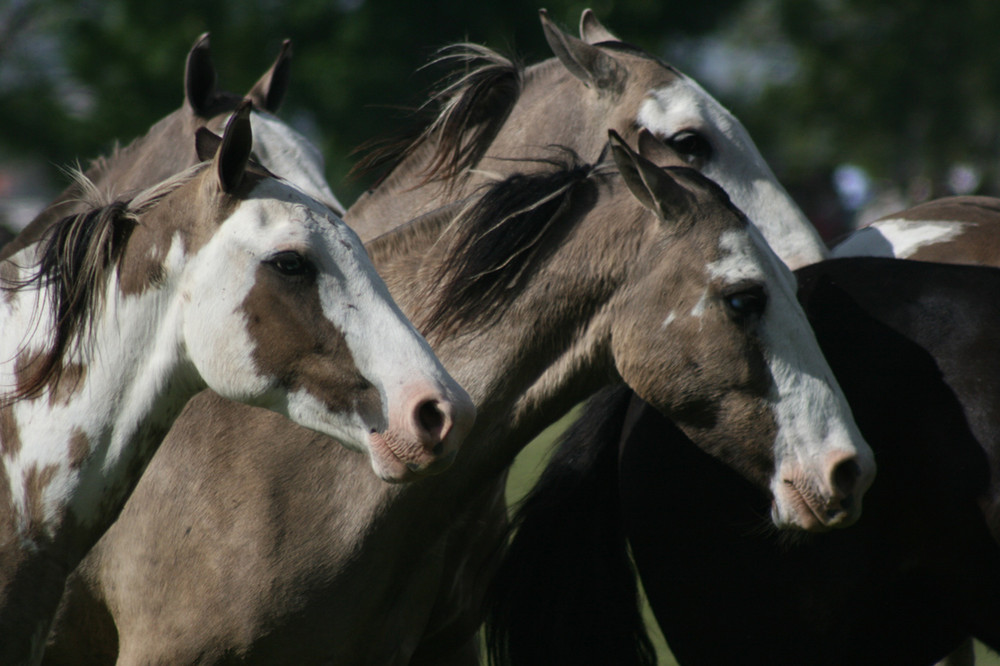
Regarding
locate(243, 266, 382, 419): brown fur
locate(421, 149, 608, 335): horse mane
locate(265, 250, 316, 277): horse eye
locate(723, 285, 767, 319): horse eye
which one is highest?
locate(265, 250, 316, 277): horse eye

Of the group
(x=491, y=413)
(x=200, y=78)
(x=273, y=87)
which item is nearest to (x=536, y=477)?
(x=491, y=413)

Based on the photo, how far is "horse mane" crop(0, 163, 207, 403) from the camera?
2447mm

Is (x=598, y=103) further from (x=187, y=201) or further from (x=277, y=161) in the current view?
(x=187, y=201)

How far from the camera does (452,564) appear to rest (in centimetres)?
324

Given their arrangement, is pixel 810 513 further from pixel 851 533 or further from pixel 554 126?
pixel 554 126

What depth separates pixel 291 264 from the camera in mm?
2393

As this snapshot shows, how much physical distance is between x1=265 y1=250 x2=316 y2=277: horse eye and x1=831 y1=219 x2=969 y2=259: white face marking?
2274mm

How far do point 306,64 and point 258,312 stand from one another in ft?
68.3

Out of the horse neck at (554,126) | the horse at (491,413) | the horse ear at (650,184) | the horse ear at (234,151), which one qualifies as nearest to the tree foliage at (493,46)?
the horse neck at (554,126)

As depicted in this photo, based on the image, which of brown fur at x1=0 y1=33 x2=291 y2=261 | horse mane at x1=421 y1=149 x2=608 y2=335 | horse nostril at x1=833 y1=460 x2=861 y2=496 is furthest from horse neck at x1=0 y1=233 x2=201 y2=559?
brown fur at x1=0 y1=33 x2=291 y2=261

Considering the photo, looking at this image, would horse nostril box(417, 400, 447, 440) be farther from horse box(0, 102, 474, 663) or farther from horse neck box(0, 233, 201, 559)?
horse neck box(0, 233, 201, 559)

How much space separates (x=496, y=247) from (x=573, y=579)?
1109 mm

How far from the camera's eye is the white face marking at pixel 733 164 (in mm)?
3756

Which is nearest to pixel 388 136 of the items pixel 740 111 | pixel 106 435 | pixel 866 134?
pixel 106 435
